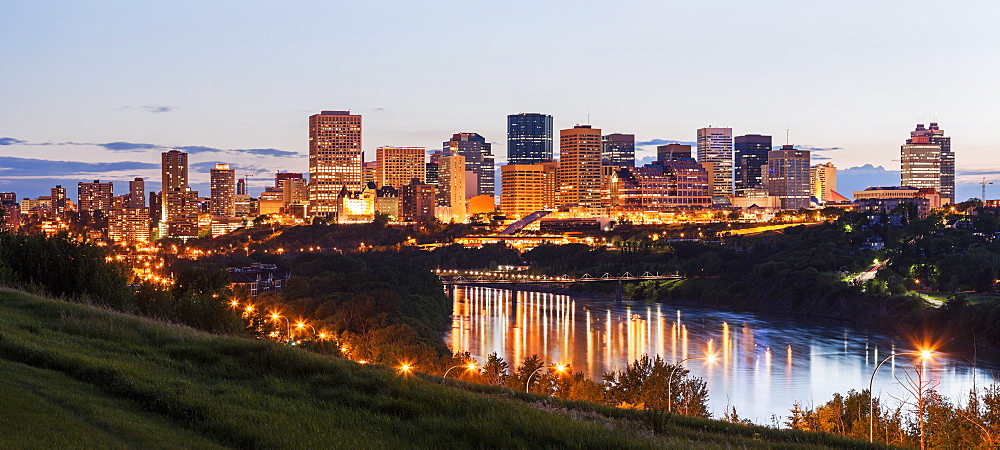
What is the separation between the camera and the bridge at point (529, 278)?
11044 centimetres

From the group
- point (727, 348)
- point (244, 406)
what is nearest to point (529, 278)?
point (727, 348)

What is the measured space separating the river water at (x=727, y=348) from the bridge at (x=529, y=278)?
373 inches

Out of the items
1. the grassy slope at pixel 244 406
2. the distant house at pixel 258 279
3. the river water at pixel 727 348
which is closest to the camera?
the grassy slope at pixel 244 406

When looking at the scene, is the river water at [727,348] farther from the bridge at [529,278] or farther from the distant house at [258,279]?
the distant house at [258,279]

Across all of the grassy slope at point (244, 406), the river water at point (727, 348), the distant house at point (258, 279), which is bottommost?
the river water at point (727, 348)

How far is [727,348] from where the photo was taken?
66375 millimetres

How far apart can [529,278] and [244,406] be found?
362 feet

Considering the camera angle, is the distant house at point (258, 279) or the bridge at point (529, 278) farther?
the bridge at point (529, 278)

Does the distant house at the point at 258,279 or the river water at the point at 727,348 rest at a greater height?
the distant house at the point at 258,279

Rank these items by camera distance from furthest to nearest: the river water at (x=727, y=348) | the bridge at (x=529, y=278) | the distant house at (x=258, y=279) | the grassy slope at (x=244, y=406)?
the bridge at (x=529, y=278) → the distant house at (x=258, y=279) → the river water at (x=727, y=348) → the grassy slope at (x=244, y=406)

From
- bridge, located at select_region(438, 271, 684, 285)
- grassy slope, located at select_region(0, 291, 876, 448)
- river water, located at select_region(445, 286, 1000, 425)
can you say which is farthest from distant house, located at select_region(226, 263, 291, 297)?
grassy slope, located at select_region(0, 291, 876, 448)

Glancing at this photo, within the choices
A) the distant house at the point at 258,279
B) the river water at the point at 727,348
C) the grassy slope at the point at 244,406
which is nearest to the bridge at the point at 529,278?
the river water at the point at 727,348

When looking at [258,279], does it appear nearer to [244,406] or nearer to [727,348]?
[727,348]

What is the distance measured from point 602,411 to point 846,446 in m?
3.69
